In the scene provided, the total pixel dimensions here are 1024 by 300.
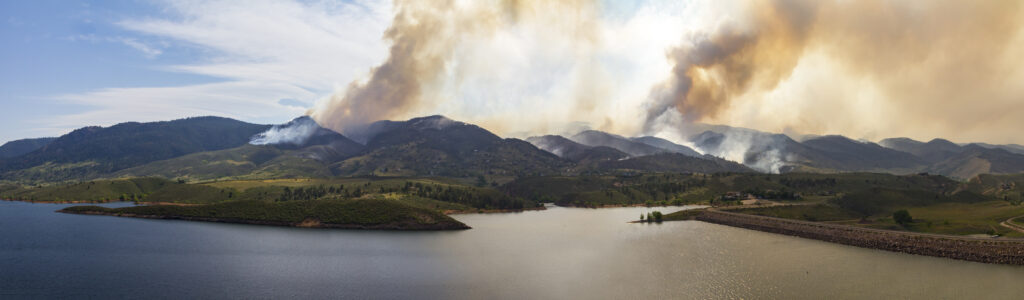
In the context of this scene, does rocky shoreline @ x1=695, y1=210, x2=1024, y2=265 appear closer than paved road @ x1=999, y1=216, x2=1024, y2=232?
Yes

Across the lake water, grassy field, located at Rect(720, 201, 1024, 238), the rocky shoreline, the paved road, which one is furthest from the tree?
the lake water

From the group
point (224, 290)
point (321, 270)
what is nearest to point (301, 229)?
point (321, 270)

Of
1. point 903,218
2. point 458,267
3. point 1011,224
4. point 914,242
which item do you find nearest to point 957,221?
point 1011,224

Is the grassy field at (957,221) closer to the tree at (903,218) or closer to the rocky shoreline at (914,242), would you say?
the tree at (903,218)

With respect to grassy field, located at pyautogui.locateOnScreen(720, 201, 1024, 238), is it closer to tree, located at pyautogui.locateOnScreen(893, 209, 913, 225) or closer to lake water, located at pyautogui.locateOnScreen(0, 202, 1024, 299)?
tree, located at pyautogui.locateOnScreen(893, 209, 913, 225)

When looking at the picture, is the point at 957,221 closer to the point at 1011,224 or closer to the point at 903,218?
the point at 1011,224

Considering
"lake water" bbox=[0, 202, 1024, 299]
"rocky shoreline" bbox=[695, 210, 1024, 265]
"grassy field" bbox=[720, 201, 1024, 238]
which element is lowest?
"lake water" bbox=[0, 202, 1024, 299]

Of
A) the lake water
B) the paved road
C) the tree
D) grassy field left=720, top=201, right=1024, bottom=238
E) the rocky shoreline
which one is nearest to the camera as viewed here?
the lake water
